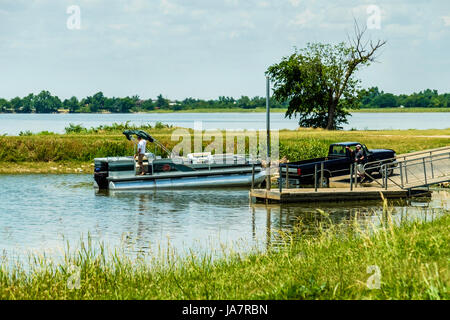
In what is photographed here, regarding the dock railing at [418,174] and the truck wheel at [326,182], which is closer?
the dock railing at [418,174]

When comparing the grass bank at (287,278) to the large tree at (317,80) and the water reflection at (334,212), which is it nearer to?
the water reflection at (334,212)

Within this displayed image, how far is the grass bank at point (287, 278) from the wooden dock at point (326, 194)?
1384 centimetres

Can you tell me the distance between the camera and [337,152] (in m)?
32.0

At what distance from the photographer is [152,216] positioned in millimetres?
24938

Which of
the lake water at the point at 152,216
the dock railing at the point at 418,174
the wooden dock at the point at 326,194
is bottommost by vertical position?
the lake water at the point at 152,216

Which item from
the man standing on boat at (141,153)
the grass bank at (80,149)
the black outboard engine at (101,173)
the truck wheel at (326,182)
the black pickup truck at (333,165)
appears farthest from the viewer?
the grass bank at (80,149)

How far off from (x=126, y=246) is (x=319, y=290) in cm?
1025

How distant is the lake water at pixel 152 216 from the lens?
19047 mm

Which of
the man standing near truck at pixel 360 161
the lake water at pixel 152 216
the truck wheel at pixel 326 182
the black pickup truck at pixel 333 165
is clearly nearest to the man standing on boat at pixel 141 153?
the lake water at pixel 152 216

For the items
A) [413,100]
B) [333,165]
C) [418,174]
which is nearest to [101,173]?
[333,165]

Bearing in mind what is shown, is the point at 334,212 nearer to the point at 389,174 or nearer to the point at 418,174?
the point at 389,174

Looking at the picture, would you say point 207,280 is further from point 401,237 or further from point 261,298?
point 401,237
